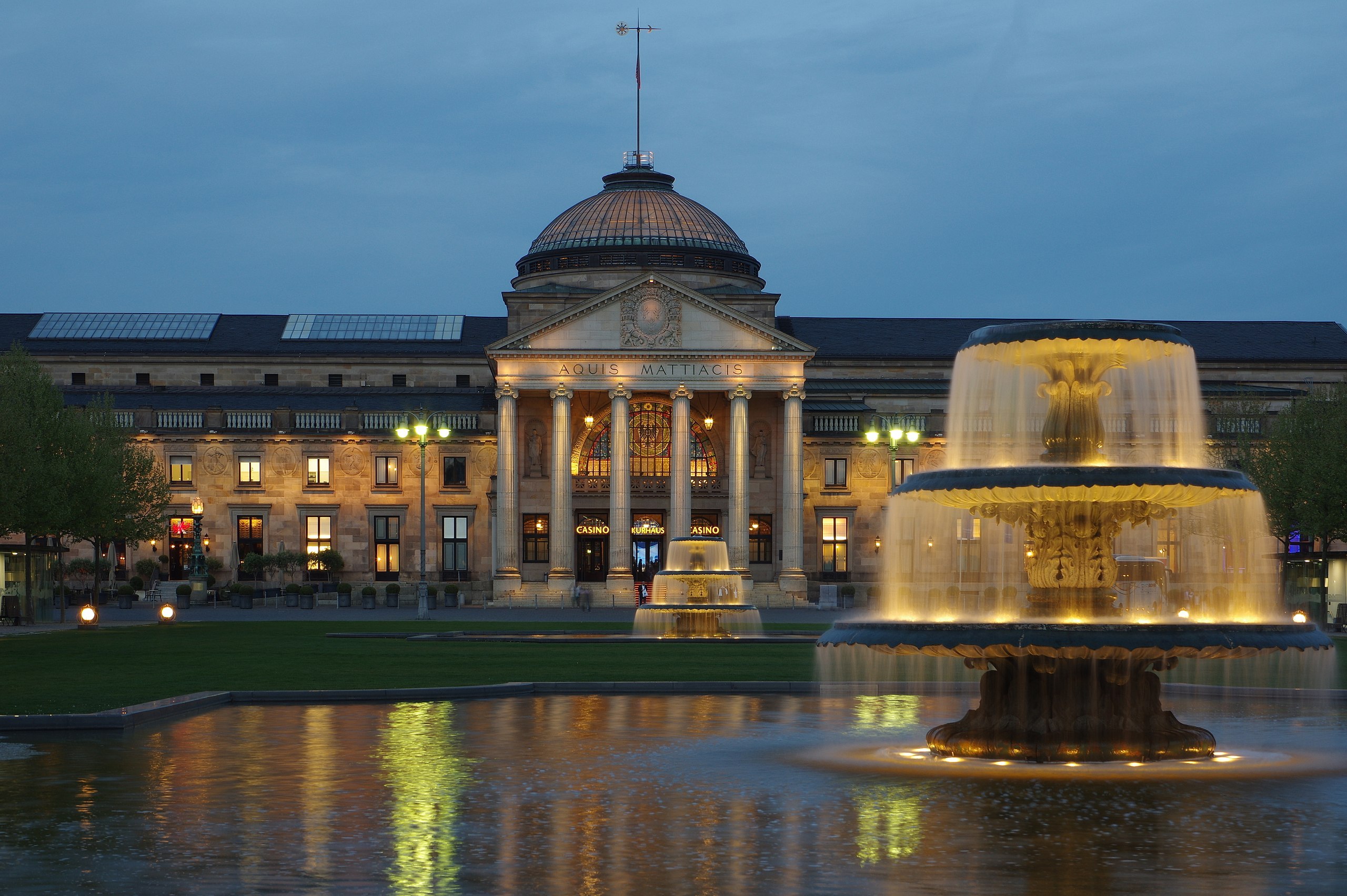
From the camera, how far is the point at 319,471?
89625mm

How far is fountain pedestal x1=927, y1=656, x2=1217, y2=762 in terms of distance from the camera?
17609 mm

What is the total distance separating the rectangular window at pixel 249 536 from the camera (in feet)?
292

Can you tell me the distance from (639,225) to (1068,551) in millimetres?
80434

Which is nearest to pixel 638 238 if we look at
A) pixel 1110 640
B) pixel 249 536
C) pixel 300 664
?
pixel 249 536

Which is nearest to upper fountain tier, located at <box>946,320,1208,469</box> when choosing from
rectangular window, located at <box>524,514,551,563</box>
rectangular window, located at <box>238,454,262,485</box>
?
rectangular window, located at <box>524,514,551,563</box>

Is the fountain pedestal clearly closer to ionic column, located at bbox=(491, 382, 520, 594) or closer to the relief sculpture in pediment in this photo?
ionic column, located at bbox=(491, 382, 520, 594)

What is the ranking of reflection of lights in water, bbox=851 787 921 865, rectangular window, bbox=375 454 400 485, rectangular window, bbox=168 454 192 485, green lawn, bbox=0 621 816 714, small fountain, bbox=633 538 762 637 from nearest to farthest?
reflection of lights in water, bbox=851 787 921 865 < green lawn, bbox=0 621 816 714 < small fountain, bbox=633 538 762 637 < rectangular window, bbox=168 454 192 485 < rectangular window, bbox=375 454 400 485

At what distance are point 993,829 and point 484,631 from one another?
37.2m

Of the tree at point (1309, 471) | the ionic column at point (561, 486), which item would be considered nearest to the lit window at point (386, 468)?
the ionic column at point (561, 486)

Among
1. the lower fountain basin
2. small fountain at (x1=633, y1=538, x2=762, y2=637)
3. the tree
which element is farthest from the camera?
the tree

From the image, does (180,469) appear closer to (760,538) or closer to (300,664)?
(760,538)

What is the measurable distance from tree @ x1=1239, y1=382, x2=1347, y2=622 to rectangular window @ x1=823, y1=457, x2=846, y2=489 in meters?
24.4

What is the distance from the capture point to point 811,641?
4356 cm

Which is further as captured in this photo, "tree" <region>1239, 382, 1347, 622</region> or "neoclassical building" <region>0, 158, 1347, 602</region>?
"neoclassical building" <region>0, 158, 1347, 602</region>
